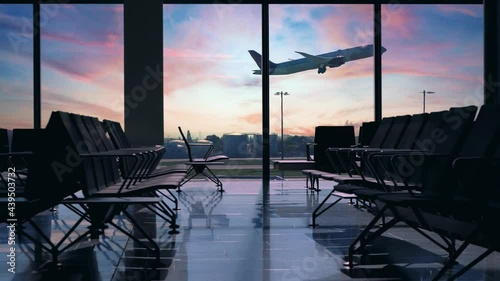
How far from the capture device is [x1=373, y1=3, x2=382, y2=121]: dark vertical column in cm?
942

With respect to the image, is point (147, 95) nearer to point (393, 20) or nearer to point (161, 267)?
point (393, 20)

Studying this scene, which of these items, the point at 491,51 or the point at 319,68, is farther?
the point at 319,68

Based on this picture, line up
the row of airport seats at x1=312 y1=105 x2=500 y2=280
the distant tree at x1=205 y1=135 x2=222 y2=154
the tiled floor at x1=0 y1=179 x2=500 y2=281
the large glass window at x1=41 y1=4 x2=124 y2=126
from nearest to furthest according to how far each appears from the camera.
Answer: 1. the row of airport seats at x1=312 y1=105 x2=500 y2=280
2. the tiled floor at x1=0 y1=179 x2=500 y2=281
3. the large glass window at x1=41 y1=4 x2=124 y2=126
4. the distant tree at x1=205 y1=135 x2=222 y2=154

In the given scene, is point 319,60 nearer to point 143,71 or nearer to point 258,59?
point 258,59

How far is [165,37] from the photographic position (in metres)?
9.22

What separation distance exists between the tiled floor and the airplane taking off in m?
4.31

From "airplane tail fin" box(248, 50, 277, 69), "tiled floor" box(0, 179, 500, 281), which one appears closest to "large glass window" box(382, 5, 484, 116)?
"airplane tail fin" box(248, 50, 277, 69)

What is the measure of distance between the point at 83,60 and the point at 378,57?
530cm

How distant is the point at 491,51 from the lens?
8.50m

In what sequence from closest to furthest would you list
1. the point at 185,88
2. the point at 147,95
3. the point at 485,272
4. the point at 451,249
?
the point at 485,272 < the point at 451,249 < the point at 147,95 < the point at 185,88

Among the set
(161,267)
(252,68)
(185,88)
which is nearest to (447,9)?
(252,68)

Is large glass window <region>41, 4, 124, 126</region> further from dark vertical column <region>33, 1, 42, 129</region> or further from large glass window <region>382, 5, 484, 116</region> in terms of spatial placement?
large glass window <region>382, 5, 484, 116</region>

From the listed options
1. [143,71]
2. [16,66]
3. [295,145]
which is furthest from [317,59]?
[16,66]

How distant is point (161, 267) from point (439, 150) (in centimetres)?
188
